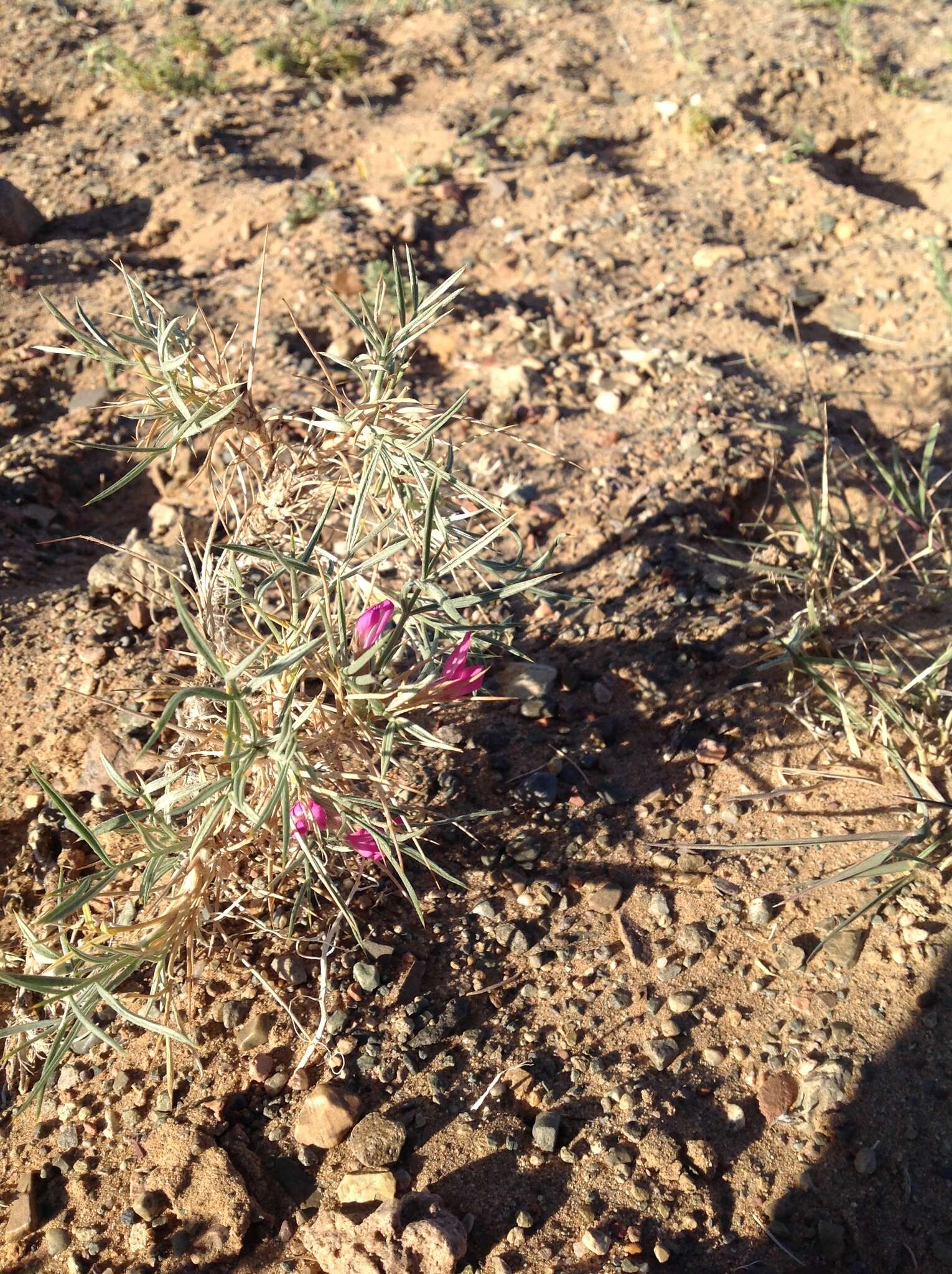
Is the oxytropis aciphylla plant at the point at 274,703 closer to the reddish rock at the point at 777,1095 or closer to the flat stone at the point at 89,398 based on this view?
the reddish rock at the point at 777,1095

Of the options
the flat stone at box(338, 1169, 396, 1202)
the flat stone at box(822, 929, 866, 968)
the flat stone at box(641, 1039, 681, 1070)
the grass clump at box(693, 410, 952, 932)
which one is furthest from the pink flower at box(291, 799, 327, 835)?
the flat stone at box(822, 929, 866, 968)

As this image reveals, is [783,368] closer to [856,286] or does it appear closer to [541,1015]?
[856,286]

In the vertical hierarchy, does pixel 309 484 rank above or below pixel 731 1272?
above

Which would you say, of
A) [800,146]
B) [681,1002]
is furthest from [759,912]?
[800,146]

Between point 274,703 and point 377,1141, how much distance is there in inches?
24.9

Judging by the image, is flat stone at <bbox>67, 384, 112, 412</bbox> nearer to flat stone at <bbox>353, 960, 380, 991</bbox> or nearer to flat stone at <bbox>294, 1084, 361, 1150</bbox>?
flat stone at <bbox>353, 960, 380, 991</bbox>

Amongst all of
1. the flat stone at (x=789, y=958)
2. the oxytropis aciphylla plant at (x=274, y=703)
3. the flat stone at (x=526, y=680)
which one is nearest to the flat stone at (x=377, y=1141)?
the oxytropis aciphylla plant at (x=274, y=703)

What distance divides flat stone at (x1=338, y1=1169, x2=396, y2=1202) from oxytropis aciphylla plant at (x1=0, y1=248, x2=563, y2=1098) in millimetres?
216

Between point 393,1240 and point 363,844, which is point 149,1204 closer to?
point 393,1240

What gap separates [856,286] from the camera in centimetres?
328

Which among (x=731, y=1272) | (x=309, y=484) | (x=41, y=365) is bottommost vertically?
(x=731, y=1272)

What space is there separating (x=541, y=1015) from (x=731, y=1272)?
0.43 metres

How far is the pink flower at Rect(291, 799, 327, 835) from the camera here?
140 cm

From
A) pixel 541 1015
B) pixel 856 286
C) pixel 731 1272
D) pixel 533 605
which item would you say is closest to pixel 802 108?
pixel 856 286
